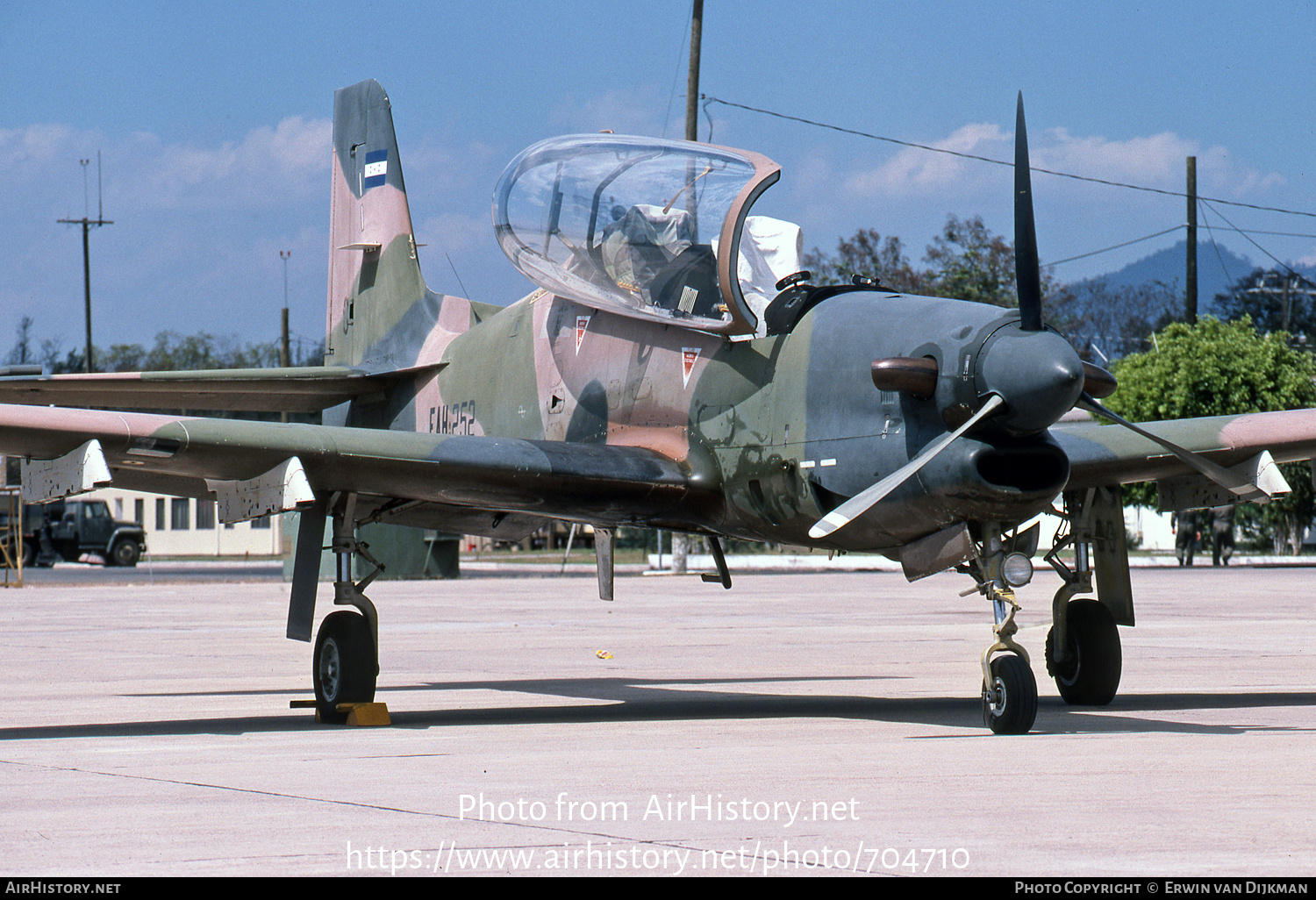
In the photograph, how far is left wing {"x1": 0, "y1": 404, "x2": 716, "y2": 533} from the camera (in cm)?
984

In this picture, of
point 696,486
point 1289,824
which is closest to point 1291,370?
point 696,486

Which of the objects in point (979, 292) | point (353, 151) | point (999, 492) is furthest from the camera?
point (979, 292)

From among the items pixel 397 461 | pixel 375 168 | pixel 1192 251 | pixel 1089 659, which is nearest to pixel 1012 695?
pixel 1089 659

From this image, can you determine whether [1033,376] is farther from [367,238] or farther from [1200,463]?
[367,238]

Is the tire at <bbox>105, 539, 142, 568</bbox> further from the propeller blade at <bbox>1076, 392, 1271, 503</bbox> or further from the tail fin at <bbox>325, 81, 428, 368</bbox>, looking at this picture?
the propeller blade at <bbox>1076, 392, 1271, 503</bbox>

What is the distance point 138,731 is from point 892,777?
17.2 ft

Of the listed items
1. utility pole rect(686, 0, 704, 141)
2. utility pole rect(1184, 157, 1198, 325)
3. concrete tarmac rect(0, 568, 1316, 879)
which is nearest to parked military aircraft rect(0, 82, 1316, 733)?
concrete tarmac rect(0, 568, 1316, 879)

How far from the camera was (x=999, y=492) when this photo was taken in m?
8.98

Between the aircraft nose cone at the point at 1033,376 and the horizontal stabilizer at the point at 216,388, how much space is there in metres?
6.28

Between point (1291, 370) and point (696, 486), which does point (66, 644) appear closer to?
point (696, 486)

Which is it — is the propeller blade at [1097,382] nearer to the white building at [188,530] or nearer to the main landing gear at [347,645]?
the main landing gear at [347,645]

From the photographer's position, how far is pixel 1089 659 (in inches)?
457

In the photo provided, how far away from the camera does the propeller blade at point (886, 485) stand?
8805mm

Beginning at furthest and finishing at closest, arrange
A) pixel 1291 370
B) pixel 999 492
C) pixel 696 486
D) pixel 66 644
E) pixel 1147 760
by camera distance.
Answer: pixel 1291 370 < pixel 66 644 < pixel 696 486 < pixel 999 492 < pixel 1147 760
